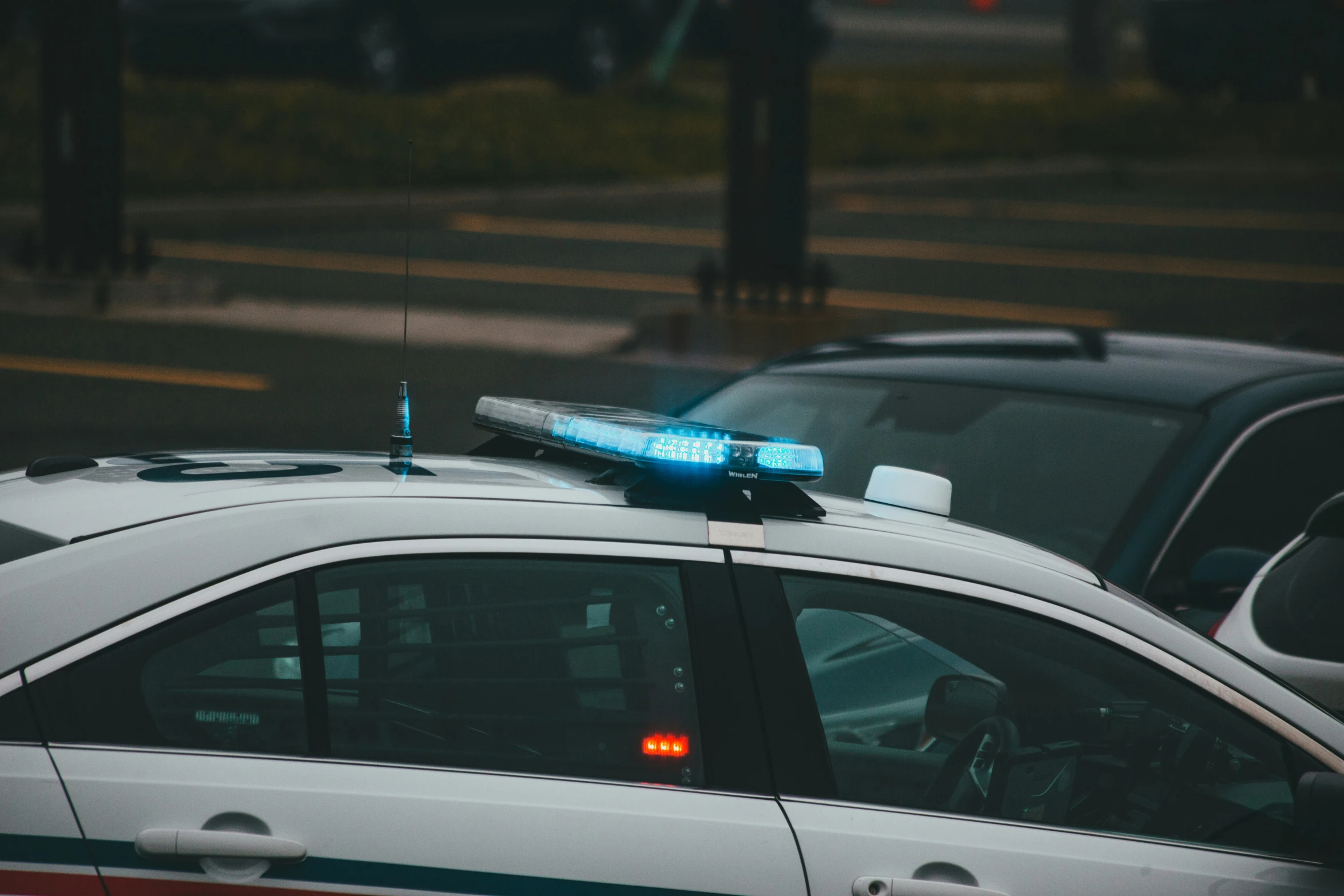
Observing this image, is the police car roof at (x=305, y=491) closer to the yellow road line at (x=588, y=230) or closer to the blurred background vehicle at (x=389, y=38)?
the yellow road line at (x=588, y=230)

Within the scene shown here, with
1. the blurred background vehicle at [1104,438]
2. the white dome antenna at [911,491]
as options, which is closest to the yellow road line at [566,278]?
the blurred background vehicle at [1104,438]

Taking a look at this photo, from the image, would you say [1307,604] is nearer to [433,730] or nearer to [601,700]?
[601,700]

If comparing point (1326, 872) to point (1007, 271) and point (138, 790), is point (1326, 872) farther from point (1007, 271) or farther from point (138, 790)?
point (1007, 271)

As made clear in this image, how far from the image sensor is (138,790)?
2523 mm

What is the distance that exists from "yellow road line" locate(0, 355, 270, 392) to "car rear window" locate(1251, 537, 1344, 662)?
773cm

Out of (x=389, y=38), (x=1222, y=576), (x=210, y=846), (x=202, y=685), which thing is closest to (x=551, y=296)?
(x=389, y=38)

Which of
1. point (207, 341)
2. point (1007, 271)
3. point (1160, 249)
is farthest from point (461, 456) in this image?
point (1160, 249)

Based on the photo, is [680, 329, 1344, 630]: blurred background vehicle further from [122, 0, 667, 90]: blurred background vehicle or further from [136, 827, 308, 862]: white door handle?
[122, 0, 667, 90]: blurred background vehicle

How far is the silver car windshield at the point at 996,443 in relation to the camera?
4.90 m

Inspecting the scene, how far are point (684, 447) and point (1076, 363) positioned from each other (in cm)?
279

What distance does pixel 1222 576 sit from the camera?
4434 mm

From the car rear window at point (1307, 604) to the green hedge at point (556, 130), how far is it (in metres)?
15.2

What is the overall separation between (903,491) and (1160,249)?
15.8 metres

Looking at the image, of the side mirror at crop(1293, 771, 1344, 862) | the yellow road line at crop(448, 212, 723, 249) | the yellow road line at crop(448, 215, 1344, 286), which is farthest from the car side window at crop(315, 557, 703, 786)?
the yellow road line at crop(448, 212, 723, 249)
